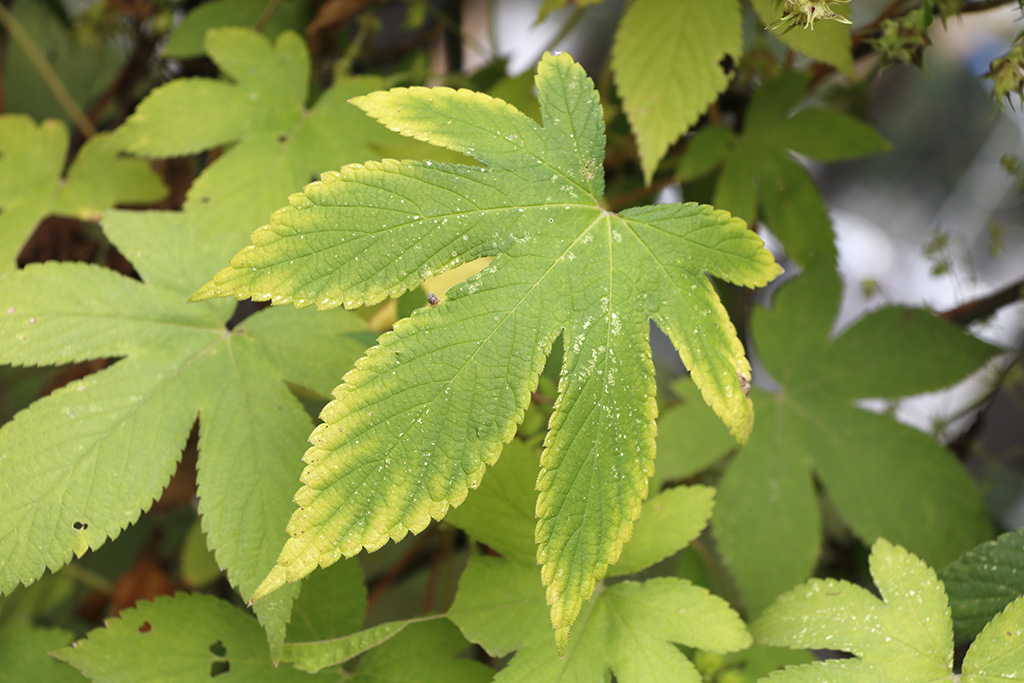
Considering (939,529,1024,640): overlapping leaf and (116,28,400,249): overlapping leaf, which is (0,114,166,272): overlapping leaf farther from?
(939,529,1024,640): overlapping leaf

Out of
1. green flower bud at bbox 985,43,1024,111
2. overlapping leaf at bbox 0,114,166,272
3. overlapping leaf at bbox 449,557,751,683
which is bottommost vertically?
overlapping leaf at bbox 449,557,751,683

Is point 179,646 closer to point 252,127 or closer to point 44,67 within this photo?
point 252,127

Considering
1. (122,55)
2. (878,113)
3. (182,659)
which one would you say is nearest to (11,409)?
(122,55)

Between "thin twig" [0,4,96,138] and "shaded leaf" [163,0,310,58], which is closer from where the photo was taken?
"shaded leaf" [163,0,310,58]

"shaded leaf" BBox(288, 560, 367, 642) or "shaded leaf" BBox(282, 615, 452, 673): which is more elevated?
"shaded leaf" BBox(282, 615, 452, 673)

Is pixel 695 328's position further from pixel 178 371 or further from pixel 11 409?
pixel 11 409

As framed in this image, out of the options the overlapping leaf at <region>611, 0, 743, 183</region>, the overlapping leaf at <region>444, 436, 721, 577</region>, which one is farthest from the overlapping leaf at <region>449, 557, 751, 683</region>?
the overlapping leaf at <region>611, 0, 743, 183</region>
